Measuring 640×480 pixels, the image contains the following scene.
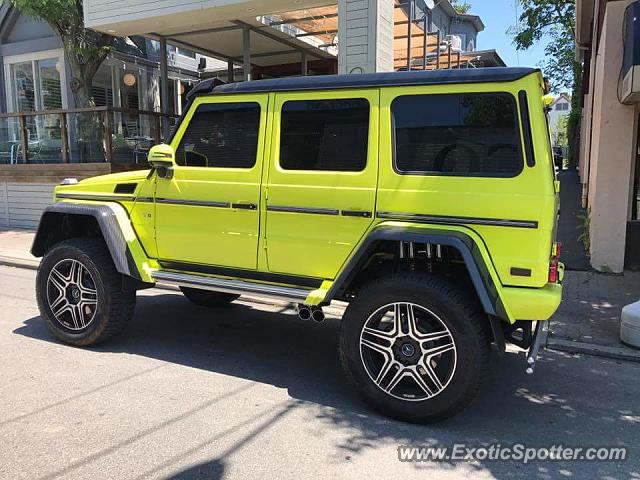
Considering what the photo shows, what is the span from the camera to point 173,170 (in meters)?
4.54

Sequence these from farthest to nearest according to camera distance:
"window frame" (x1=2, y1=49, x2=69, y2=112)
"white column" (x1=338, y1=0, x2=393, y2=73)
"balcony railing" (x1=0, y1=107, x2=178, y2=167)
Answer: "window frame" (x1=2, y1=49, x2=69, y2=112) → "balcony railing" (x1=0, y1=107, x2=178, y2=167) → "white column" (x1=338, y1=0, x2=393, y2=73)

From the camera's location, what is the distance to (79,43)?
11992mm

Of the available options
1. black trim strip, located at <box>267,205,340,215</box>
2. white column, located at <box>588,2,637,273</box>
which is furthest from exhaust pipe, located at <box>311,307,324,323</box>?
white column, located at <box>588,2,637,273</box>

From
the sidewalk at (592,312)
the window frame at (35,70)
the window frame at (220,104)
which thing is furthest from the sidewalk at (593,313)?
the window frame at (35,70)

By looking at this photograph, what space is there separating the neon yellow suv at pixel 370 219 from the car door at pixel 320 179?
1 centimetres

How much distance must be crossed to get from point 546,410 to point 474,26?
26165mm

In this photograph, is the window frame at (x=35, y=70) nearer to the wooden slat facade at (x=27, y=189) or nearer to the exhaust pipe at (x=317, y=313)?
the wooden slat facade at (x=27, y=189)

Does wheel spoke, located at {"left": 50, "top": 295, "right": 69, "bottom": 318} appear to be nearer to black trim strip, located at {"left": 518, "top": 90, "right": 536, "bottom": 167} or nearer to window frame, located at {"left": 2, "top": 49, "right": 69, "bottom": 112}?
black trim strip, located at {"left": 518, "top": 90, "right": 536, "bottom": 167}

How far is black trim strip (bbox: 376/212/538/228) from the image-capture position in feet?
11.0

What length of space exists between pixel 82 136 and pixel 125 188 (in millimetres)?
7817

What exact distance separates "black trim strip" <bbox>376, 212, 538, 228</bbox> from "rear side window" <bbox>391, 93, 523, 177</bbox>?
296mm

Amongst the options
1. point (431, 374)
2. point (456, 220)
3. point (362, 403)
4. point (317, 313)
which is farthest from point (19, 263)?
point (456, 220)

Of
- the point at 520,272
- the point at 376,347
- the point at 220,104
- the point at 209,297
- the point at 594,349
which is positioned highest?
the point at 220,104

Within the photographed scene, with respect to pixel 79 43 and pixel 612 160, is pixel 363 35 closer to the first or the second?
pixel 612 160
